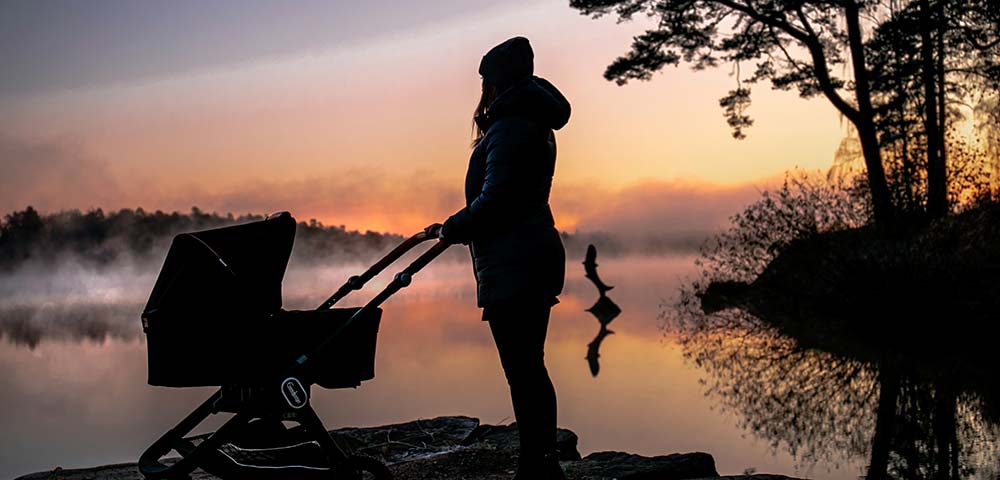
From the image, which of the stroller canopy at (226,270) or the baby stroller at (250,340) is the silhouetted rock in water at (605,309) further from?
the stroller canopy at (226,270)

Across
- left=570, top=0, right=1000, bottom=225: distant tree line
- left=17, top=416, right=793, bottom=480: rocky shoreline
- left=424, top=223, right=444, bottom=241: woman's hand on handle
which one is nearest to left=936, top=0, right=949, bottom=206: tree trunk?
left=570, top=0, right=1000, bottom=225: distant tree line

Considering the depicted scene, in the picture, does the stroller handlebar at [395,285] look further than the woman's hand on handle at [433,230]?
No

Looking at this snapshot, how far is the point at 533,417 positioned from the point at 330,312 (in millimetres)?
960

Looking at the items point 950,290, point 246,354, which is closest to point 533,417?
point 246,354

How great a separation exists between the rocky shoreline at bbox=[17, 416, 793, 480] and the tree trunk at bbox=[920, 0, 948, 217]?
10.2m

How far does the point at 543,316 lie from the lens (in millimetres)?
3871

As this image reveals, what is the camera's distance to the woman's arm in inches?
145

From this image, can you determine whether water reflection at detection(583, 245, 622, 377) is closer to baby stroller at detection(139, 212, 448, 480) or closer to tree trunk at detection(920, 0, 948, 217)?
tree trunk at detection(920, 0, 948, 217)

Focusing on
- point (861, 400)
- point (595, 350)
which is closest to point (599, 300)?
point (595, 350)

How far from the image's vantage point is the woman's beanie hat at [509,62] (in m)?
3.88

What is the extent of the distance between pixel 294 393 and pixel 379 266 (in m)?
0.79

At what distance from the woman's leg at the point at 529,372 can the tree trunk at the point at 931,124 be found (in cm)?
1191

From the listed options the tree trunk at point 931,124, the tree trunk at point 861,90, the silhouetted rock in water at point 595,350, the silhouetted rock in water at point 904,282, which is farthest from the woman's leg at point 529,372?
the tree trunk at point 861,90

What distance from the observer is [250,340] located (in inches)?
146
